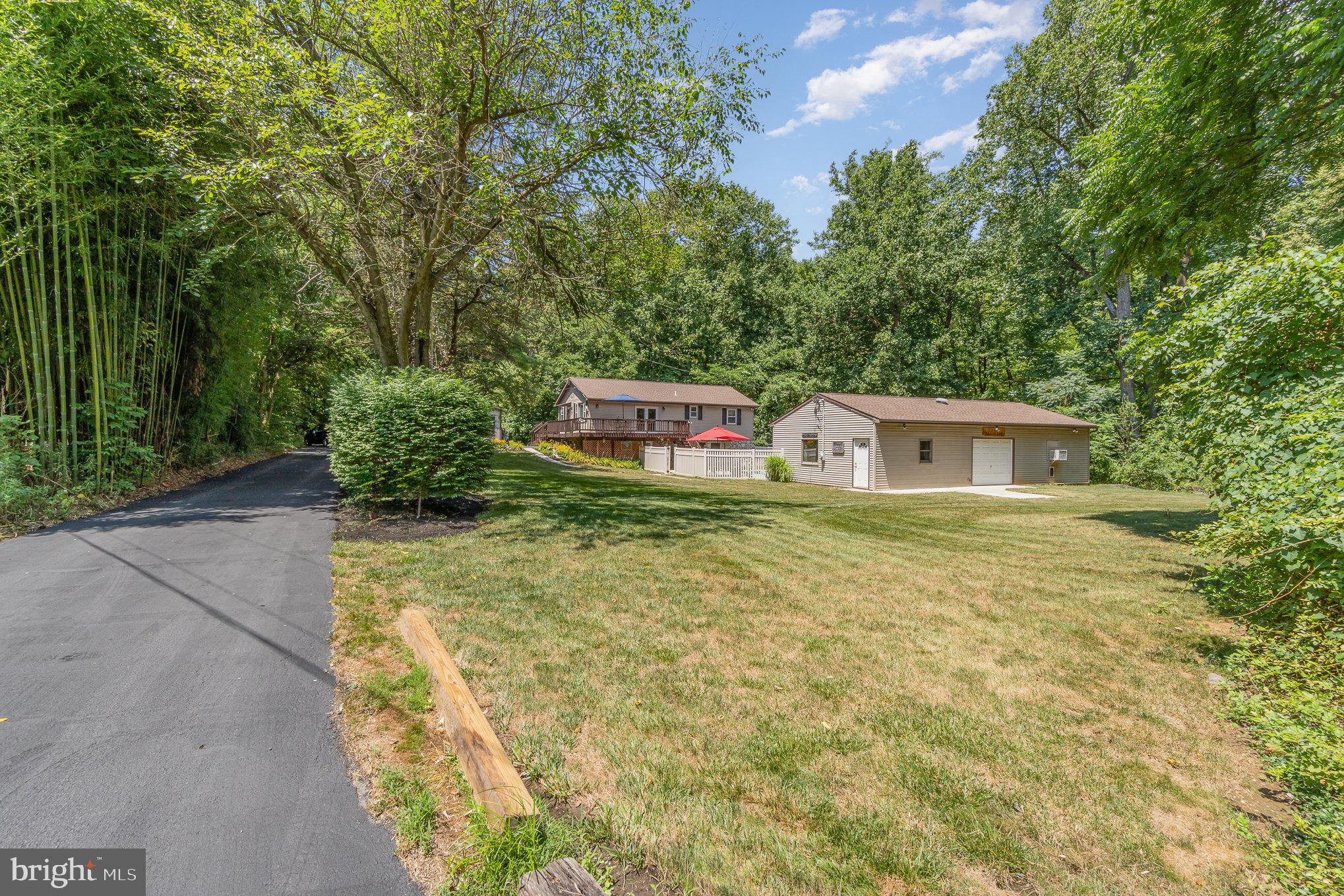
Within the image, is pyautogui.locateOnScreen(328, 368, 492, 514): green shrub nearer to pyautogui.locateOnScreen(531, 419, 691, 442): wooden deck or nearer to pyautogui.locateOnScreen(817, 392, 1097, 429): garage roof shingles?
pyautogui.locateOnScreen(817, 392, 1097, 429): garage roof shingles

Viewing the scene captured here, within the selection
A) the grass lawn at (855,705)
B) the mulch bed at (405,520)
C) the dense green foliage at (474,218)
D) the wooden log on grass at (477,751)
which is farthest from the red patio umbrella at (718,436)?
the wooden log on grass at (477,751)

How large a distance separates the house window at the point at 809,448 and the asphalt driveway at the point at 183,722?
1695 cm

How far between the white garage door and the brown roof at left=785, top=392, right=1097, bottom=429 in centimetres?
77

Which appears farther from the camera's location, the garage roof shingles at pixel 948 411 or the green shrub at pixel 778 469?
the green shrub at pixel 778 469

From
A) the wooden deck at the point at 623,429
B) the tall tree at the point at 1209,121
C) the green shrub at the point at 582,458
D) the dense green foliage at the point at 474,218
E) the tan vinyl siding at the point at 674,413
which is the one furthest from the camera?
the tan vinyl siding at the point at 674,413

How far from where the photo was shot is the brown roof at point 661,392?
2903cm

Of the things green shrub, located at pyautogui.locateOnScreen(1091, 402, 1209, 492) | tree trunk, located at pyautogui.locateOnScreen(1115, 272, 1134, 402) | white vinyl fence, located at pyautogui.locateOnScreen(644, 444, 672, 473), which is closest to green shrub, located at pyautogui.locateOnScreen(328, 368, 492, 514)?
white vinyl fence, located at pyautogui.locateOnScreen(644, 444, 672, 473)

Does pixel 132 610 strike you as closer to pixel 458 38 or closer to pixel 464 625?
pixel 464 625

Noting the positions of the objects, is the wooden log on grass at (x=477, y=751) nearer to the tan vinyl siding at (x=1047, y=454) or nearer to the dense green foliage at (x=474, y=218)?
the dense green foliage at (x=474, y=218)

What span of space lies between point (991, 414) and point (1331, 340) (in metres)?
17.5

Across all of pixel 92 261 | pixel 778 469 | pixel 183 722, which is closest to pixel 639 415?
pixel 778 469

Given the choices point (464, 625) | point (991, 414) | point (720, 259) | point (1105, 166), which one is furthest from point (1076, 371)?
point (464, 625)

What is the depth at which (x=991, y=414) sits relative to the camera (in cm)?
1964

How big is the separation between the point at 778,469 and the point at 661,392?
12.1 meters
